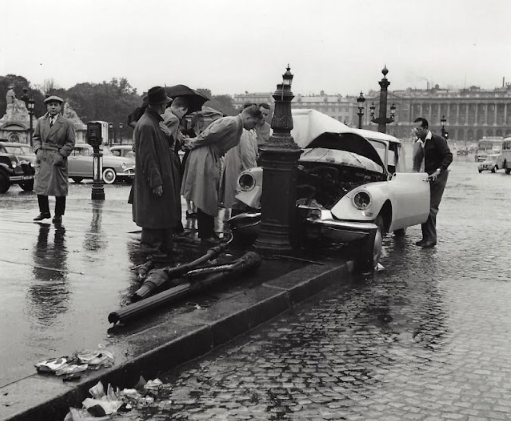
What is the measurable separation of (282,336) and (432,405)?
1547mm

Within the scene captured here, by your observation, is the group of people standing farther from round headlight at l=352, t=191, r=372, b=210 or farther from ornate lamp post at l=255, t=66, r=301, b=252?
round headlight at l=352, t=191, r=372, b=210

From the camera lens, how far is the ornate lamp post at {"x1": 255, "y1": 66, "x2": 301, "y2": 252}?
25.6ft

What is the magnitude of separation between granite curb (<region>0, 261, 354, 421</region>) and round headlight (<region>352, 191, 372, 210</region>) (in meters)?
1.34

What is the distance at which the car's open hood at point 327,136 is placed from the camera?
9.73m

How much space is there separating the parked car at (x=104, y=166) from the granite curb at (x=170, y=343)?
18712 millimetres

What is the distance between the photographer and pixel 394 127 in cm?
15112

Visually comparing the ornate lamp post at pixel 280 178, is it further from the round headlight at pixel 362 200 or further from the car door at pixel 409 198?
the car door at pixel 409 198

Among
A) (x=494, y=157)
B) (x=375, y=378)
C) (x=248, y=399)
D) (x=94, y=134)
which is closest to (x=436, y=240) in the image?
(x=375, y=378)

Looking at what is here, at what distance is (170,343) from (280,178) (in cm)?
368

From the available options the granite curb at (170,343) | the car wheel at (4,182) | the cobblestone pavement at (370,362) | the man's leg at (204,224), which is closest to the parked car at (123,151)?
the car wheel at (4,182)

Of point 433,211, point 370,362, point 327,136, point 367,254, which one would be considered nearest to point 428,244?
point 433,211

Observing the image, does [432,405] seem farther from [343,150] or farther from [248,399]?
[343,150]

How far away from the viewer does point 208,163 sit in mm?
8500

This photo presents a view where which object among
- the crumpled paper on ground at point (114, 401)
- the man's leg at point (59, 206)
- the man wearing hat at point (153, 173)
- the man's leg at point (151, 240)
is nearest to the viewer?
the crumpled paper on ground at point (114, 401)
